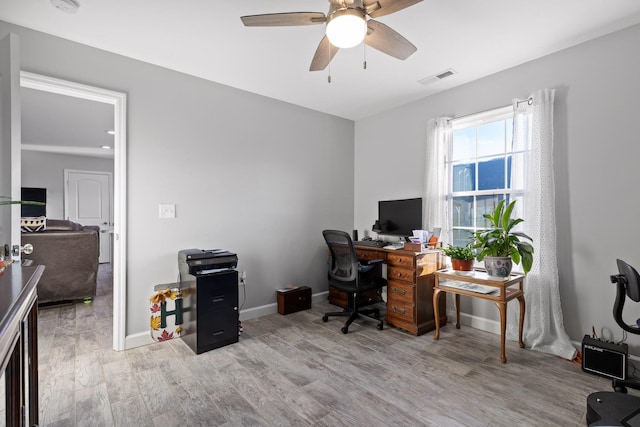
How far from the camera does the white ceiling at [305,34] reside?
211 cm

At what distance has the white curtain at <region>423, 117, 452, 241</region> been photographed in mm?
3424

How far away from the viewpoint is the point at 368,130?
14.4 feet

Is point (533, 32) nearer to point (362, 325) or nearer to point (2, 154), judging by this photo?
point (362, 325)

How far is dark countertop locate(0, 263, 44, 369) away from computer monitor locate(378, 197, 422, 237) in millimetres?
3154

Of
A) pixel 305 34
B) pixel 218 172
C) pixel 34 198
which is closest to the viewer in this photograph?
pixel 305 34

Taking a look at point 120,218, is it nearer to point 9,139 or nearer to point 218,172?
point 9,139

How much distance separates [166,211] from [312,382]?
2015 millimetres

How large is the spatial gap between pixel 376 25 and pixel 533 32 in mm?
1449

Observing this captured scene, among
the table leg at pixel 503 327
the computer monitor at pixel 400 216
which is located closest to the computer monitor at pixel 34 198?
the computer monitor at pixel 400 216

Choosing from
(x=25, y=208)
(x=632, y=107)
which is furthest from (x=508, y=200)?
(x=25, y=208)

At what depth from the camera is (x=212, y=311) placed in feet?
8.84

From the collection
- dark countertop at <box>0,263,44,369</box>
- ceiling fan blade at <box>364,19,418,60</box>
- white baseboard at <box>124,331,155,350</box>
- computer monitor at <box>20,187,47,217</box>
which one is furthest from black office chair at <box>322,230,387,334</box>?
computer monitor at <box>20,187,47,217</box>

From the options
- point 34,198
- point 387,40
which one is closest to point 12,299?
point 387,40

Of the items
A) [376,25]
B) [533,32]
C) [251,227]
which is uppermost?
[533,32]
